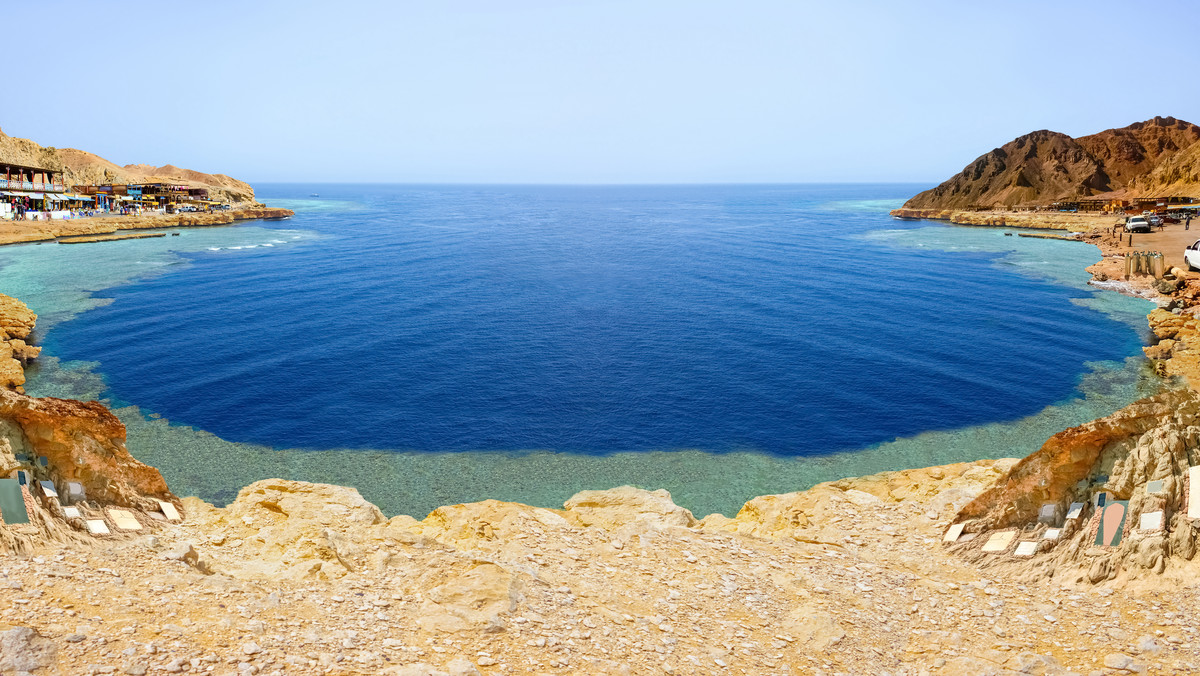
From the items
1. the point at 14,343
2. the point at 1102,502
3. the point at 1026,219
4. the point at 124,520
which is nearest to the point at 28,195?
the point at 14,343

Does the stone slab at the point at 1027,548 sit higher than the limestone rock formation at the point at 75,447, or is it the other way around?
the limestone rock formation at the point at 75,447

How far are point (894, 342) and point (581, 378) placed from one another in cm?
3043

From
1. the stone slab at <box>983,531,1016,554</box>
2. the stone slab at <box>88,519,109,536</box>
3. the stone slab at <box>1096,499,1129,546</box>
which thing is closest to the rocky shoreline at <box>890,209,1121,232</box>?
the stone slab at <box>983,531,1016,554</box>

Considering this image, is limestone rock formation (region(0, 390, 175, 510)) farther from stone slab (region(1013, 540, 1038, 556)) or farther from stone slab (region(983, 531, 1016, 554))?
stone slab (region(1013, 540, 1038, 556))

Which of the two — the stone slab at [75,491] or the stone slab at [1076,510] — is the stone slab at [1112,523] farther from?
the stone slab at [75,491]

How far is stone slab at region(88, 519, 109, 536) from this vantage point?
1861 cm

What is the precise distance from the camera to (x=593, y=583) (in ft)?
64.5

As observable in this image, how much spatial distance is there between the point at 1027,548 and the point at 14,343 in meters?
70.3

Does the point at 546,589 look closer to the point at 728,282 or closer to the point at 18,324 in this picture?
the point at 18,324

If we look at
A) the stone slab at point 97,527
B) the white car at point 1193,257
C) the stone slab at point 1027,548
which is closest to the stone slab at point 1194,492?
the stone slab at point 1027,548

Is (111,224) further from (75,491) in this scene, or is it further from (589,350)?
(75,491)

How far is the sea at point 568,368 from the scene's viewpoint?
41.3 meters

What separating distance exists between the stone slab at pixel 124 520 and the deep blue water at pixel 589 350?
75.1 feet

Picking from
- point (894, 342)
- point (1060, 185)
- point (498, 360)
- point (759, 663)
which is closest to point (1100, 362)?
point (894, 342)
